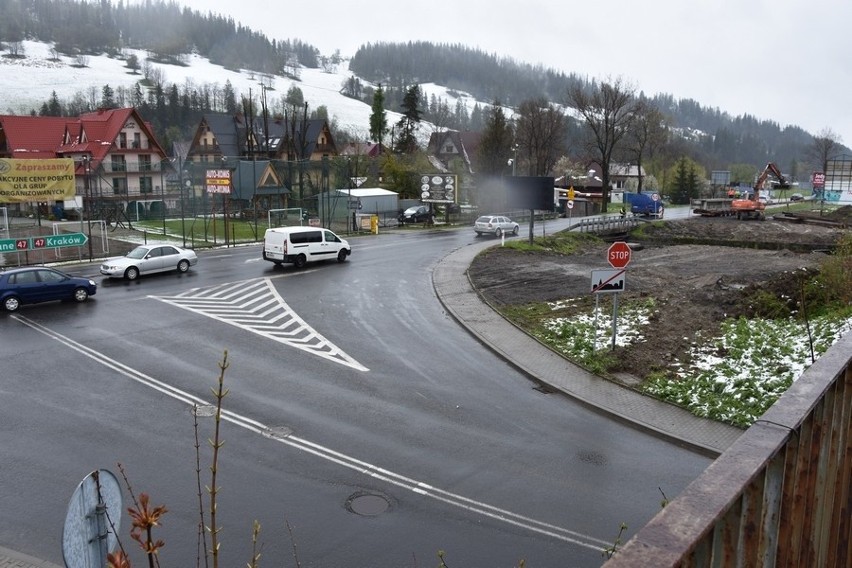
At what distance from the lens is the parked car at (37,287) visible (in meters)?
24.1

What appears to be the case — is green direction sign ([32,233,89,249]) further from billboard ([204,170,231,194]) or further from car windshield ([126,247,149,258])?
billboard ([204,170,231,194])

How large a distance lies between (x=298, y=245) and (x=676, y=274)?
17981 mm

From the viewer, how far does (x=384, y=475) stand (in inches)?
465

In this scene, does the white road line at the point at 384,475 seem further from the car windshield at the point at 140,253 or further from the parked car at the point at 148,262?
the car windshield at the point at 140,253

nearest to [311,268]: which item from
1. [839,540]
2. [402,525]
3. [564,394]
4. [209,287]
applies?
[209,287]

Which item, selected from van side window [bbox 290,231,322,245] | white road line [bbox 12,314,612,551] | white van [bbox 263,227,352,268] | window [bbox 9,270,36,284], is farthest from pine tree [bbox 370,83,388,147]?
white road line [bbox 12,314,612,551]

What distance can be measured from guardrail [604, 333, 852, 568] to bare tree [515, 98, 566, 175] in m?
91.3

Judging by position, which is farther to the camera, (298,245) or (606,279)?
(298,245)

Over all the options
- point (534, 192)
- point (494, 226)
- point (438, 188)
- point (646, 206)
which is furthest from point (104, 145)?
point (646, 206)

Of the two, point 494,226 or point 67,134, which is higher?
point 67,134

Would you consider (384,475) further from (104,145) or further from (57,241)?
(104,145)

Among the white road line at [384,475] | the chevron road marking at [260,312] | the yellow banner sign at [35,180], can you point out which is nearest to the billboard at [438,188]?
the yellow banner sign at [35,180]

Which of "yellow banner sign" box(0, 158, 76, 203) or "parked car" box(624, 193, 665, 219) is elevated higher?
"yellow banner sign" box(0, 158, 76, 203)

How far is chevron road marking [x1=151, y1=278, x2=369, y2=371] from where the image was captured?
66.6ft
